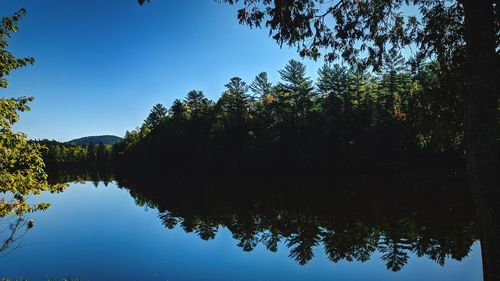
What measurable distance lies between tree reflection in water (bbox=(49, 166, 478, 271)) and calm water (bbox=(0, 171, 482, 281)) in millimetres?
85

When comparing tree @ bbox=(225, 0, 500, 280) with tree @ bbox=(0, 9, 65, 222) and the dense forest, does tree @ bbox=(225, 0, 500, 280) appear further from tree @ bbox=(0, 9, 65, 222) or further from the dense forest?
the dense forest

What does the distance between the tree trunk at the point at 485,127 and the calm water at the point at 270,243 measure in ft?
32.6

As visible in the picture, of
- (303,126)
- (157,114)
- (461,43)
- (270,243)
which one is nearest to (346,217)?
(270,243)

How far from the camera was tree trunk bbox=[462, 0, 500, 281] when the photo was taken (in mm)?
7086

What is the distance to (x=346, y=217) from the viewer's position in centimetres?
2673

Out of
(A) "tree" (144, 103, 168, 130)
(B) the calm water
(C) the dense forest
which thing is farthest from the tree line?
(B) the calm water

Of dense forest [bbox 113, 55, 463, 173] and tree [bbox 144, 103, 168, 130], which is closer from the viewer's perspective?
dense forest [bbox 113, 55, 463, 173]

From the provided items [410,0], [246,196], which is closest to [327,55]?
[410,0]

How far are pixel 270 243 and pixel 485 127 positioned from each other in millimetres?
17200

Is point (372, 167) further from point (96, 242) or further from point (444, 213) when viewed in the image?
point (96, 242)

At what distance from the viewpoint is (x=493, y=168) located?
7.10m

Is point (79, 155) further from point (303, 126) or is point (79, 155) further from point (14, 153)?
point (14, 153)

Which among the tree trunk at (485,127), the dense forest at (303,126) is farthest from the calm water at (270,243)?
the dense forest at (303,126)

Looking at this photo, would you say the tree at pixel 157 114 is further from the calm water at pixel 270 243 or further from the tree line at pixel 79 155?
the calm water at pixel 270 243
